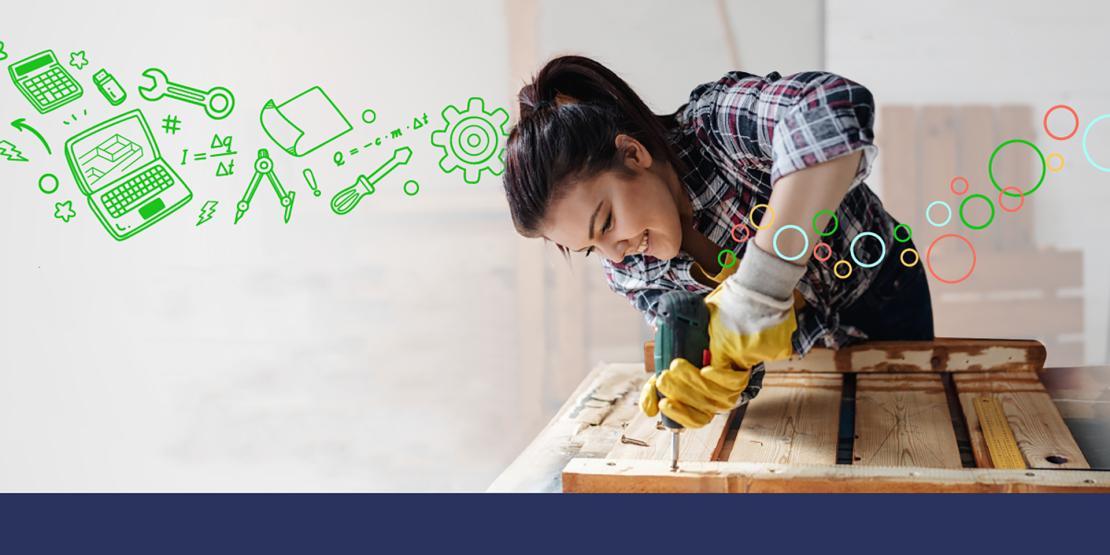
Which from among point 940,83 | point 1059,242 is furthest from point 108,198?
point 1059,242

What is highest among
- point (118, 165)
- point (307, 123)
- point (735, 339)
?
point (307, 123)

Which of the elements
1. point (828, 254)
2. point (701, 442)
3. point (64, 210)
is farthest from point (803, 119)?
point (64, 210)

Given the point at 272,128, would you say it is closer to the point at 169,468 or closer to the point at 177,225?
the point at 177,225

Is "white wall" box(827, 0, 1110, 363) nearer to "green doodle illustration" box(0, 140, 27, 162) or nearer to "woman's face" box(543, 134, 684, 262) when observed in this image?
"woman's face" box(543, 134, 684, 262)

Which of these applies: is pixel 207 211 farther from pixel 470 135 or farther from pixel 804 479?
pixel 804 479

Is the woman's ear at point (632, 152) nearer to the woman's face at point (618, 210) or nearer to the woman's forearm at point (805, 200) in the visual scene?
the woman's face at point (618, 210)

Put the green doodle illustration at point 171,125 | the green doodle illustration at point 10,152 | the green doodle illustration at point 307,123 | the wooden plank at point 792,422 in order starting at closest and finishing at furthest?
the wooden plank at point 792,422 → the green doodle illustration at point 171,125 → the green doodle illustration at point 10,152 → the green doodle illustration at point 307,123

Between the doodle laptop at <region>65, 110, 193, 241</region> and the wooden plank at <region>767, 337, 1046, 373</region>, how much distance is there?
4.92 ft

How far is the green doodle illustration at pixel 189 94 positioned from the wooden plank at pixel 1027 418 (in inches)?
70.3

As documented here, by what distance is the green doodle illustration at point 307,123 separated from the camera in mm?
2475

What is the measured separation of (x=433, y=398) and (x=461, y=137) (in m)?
1.52

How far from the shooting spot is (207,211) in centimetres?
246

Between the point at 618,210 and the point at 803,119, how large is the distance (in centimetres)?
37

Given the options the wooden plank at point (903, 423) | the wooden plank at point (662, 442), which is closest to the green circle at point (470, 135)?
the wooden plank at point (662, 442)
